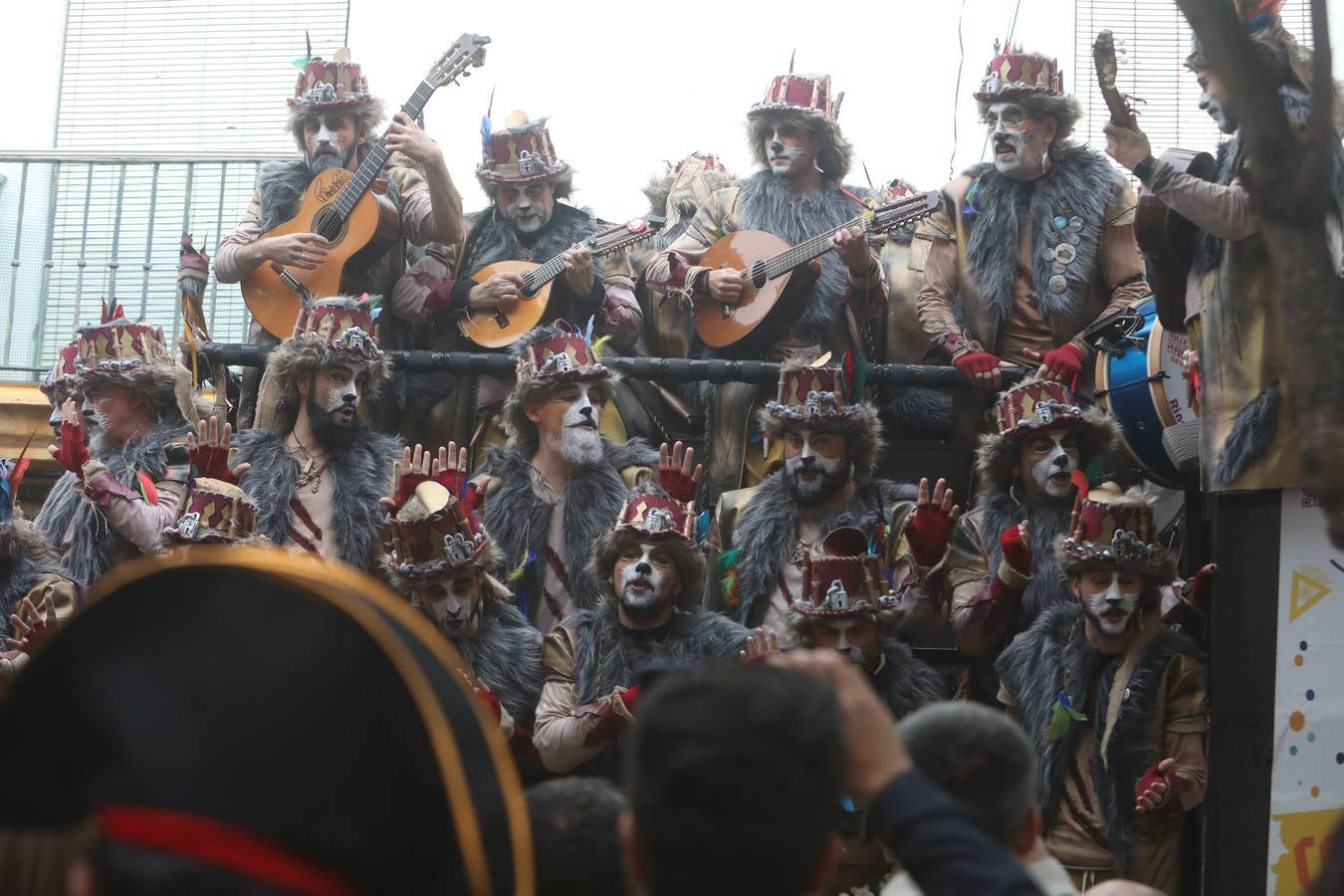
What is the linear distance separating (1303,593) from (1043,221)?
8.43 ft

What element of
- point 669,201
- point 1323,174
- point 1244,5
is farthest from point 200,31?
point 1323,174

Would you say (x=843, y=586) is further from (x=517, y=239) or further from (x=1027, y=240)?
(x=517, y=239)

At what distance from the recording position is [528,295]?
750 centimetres

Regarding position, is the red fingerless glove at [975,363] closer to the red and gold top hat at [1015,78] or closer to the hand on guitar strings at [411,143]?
the red and gold top hat at [1015,78]

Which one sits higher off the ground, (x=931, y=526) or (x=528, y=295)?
(x=528, y=295)

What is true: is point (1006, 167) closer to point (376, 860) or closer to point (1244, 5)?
point (1244, 5)

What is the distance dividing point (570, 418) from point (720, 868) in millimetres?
5432

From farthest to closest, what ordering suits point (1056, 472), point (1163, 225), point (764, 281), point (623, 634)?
point (764, 281)
point (1056, 472)
point (623, 634)
point (1163, 225)

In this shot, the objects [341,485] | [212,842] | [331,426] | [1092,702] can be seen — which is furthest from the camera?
[331,426]

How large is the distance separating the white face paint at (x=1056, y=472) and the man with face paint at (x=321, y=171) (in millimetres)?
2753

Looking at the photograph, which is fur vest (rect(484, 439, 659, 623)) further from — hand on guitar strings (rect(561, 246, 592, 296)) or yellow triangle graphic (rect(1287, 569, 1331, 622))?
yellow triangle graphic (rect(1287, 569, 1331, 622))

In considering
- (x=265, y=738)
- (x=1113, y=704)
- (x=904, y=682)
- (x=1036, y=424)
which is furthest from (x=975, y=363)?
(x=265, y=738)

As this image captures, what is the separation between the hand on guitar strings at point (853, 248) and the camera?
6.99 metres

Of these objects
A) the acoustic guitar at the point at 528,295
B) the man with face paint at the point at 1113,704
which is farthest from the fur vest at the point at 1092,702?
the acoustic guitar at the point at 528,295
